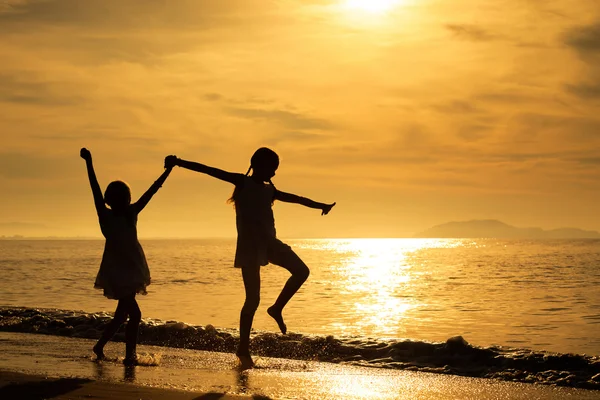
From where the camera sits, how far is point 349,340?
37.4 ft

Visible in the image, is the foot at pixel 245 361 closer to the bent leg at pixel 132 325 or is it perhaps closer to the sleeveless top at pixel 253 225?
the sleeveless top at pixel 253 225

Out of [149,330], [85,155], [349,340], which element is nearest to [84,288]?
[149,330]

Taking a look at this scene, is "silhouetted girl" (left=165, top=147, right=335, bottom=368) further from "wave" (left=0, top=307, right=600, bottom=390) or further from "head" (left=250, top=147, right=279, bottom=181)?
"wave" (left=0, top=307, right=600, bottom=390)

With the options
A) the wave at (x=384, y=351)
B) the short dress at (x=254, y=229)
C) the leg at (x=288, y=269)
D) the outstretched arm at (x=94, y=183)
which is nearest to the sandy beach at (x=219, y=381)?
the leg at (x=288, y=269)

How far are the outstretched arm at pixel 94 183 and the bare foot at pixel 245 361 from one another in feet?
8.34

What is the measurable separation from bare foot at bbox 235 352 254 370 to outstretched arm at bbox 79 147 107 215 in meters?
2.54

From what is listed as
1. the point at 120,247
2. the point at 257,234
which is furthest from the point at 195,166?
the point at 120,247

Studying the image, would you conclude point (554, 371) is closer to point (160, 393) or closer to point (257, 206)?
point (257, 206)

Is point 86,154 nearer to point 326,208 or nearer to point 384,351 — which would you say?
point 326,208

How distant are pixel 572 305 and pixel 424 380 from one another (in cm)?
1847

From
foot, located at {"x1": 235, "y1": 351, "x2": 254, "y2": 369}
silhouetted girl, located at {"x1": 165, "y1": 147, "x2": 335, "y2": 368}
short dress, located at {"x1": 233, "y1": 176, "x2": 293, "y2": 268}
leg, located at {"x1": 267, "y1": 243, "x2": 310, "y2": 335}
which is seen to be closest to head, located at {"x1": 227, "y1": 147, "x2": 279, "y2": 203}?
silhouetted girl, located at {"x1": 165, "y1": 147, "x2": 335, "y2": 368}

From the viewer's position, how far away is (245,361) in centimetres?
905

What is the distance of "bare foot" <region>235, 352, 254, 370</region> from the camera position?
8.73 m

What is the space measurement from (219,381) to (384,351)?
3.87 meters
